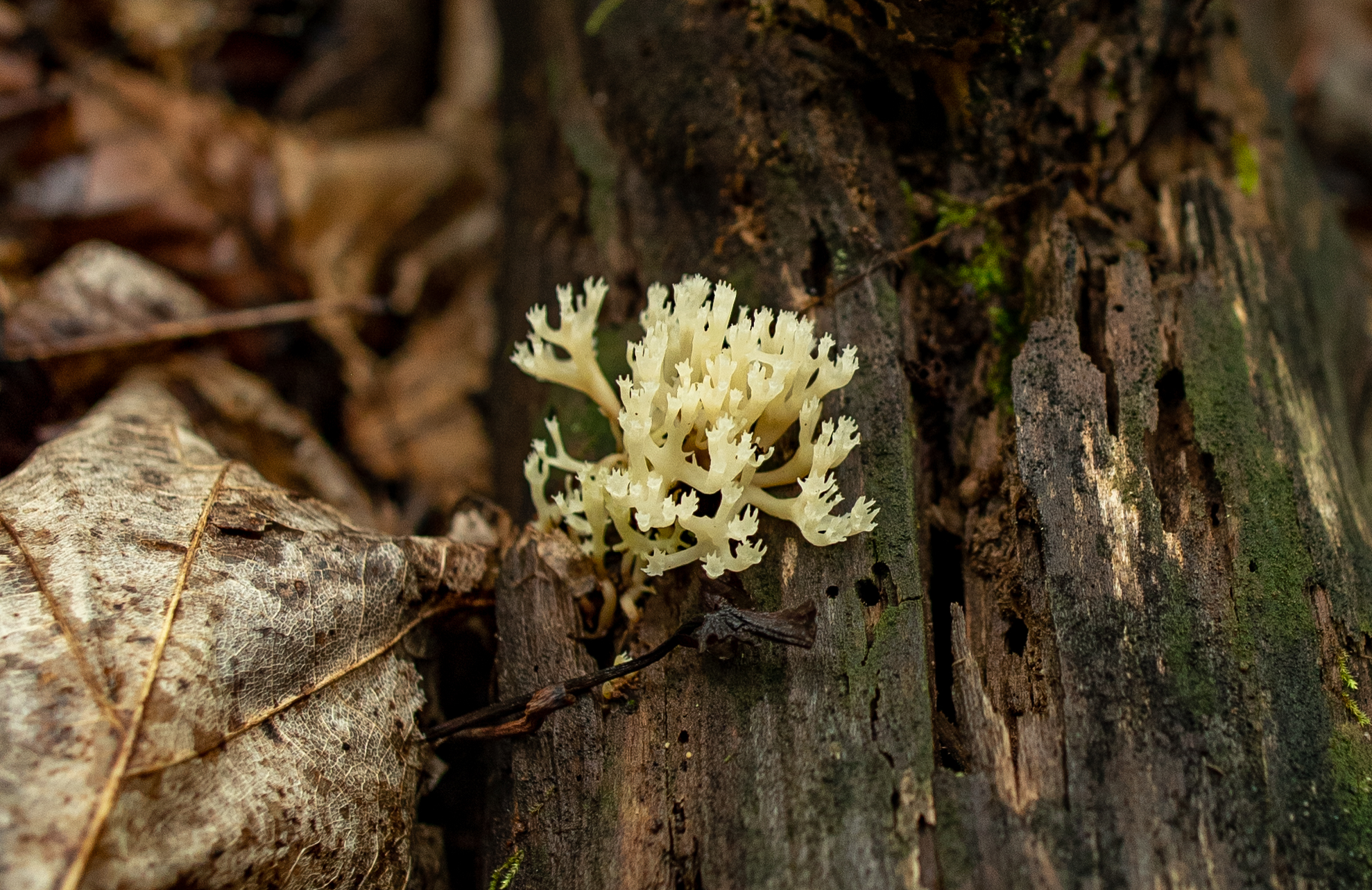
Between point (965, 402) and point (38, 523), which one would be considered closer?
point (38, 523)

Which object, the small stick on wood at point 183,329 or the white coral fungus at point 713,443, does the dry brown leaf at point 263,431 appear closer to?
the small stick on wood at point 183,329

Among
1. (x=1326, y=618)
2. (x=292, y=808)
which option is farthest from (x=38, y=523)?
(x=1326, y=618)

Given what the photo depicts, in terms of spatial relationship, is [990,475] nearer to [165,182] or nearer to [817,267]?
[817,267]

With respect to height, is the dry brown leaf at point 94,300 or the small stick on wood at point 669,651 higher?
the dry brown leaf at point 94,300

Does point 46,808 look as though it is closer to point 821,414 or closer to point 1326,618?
point 821,414

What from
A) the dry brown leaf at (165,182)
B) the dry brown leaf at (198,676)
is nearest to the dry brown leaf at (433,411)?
the dry brown leaf at (165,182)

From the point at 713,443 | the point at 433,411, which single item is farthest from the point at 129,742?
the point at 433,411
